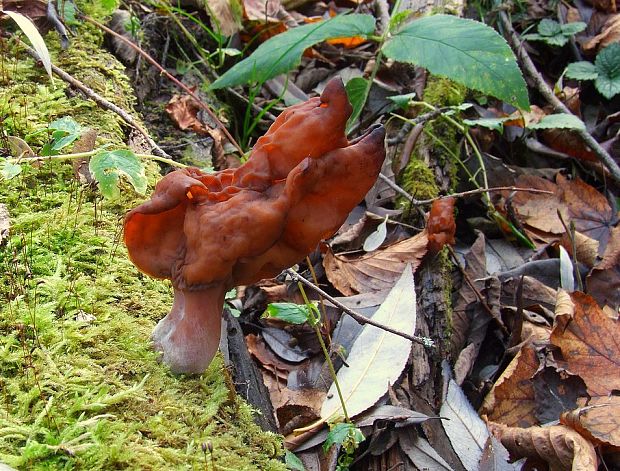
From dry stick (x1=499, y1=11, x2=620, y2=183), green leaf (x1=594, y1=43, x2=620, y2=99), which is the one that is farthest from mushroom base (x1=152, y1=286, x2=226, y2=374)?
green leaf (x1=594, y1=43, x2=620, y2=99)

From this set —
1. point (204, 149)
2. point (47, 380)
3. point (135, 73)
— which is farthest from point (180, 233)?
point (135, 73)

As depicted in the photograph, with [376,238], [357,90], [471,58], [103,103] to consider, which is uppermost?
[471,58]

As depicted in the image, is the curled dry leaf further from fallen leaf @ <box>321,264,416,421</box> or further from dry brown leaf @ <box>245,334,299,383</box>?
dry brown leaf @ <box>245,334,299,383</box>

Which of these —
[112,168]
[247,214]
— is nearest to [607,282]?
[247,214]

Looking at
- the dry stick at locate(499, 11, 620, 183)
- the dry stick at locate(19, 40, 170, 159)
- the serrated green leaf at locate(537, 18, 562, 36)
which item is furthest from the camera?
the serrated green leaf at locate(537, 18, 562, 36)

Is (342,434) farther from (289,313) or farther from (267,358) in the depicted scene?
(267,358)

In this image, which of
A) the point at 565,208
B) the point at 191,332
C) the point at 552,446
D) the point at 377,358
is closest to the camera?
the point at 191,332

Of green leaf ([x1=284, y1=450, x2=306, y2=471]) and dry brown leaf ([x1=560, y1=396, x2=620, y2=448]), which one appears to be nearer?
green leaf ([x1=284, y1=450, x2=306, y2=471])

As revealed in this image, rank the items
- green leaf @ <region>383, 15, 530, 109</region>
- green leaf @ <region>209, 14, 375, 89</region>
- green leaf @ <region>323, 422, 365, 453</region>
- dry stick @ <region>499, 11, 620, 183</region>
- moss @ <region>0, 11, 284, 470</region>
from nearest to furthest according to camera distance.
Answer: moss @ <region>0, 11, 284, 470</region> → green leaf @ <region>323, 422, 365, 453</region> → green leaf @ <region>383, 15, 530, 109</region> → green leaf @ <region>209, 14, 375, 89</region> → dry stick @ <region>499, 11, 620, 183</region>
